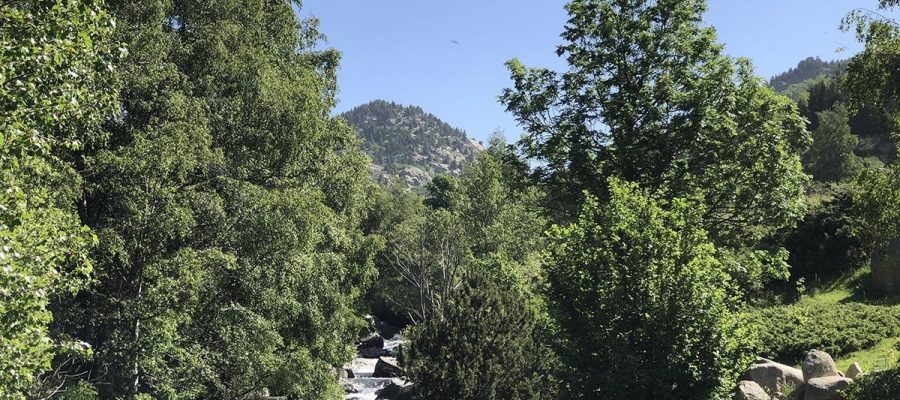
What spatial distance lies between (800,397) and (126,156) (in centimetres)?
1697

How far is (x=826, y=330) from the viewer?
771 inches

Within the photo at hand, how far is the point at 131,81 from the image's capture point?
15.1 metres

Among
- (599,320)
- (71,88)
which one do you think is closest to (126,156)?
(71,88)

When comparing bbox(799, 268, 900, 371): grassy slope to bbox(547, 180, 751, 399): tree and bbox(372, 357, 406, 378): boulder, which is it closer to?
bbox(547, 180, 751, 399): tree

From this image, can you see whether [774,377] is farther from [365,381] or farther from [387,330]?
[387,330]

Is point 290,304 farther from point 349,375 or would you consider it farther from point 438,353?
point 349,375

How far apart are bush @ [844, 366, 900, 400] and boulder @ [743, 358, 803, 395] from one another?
552cm

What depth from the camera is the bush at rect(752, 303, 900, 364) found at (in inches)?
747

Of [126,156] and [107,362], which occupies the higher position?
[126,156]

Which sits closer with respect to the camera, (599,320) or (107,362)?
(599,320)

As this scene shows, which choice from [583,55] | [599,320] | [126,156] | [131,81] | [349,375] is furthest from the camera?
[349,375]

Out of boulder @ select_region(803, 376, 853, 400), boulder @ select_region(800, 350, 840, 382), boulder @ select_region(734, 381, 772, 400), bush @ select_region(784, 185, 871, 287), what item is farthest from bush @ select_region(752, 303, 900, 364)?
bush @ select_region(784, 185, 871, 287)

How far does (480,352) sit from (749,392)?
681cm

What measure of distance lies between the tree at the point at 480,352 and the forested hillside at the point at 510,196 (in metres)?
0.06
